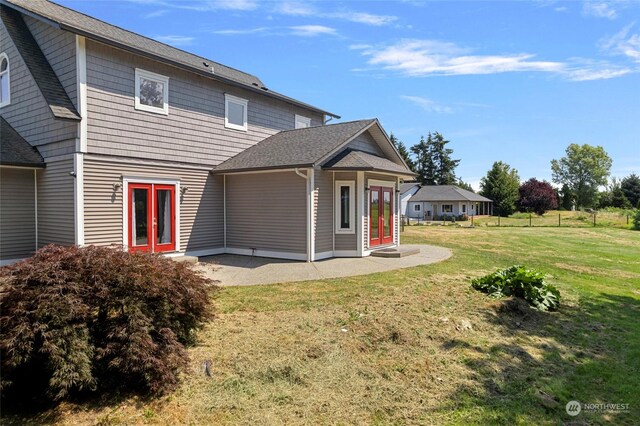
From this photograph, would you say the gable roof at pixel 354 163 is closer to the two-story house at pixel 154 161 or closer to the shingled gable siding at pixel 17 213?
the two-story house at pixel 154 161

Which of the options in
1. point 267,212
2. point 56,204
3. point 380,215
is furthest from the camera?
point 380,215

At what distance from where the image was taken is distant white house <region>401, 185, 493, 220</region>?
164 feet

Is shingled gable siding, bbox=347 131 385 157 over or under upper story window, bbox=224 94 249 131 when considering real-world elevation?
under

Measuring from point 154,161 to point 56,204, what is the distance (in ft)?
9.38

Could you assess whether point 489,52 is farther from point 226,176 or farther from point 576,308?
point 226,176

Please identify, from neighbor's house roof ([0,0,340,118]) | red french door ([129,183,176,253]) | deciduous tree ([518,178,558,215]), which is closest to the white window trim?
neighbor's house roof ([0,0,340,118])

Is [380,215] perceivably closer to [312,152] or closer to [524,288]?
[312,152]

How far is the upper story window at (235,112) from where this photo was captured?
1361 centimetres

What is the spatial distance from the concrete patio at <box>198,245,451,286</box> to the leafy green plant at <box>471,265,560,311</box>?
3.06m

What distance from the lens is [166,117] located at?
11.6 meters

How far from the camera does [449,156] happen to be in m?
70.2

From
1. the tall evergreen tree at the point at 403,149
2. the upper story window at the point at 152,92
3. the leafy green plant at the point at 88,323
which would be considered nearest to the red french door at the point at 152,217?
the upper story window at the point at 152,92

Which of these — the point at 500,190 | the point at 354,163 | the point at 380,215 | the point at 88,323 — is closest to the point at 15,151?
the point at 88,323

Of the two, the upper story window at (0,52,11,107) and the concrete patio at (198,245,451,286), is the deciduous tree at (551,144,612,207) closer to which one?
the concrete patio at (198,245,451,286)
